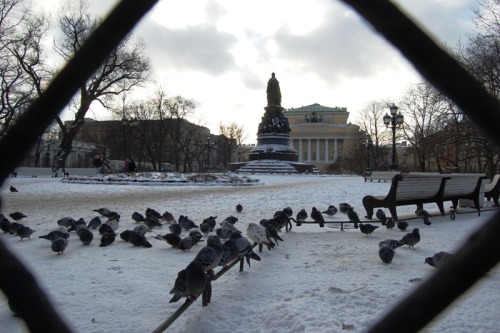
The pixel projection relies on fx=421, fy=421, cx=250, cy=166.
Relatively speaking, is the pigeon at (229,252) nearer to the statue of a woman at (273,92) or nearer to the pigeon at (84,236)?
the pigeon at (84,236)

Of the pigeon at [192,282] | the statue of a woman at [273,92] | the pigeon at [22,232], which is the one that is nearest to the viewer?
the pigeon at [192,282]

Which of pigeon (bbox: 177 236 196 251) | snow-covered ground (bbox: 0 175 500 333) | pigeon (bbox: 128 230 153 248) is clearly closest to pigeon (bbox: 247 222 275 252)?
snow-covered ground (bbox: 0 175 500 333)

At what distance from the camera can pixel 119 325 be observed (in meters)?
2.92

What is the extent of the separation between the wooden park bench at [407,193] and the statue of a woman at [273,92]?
3424 centimetres

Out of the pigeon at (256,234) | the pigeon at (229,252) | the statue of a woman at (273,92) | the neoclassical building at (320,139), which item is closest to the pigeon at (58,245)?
the pigeon at (256,234)

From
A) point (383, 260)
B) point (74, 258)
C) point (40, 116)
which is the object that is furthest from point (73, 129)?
point (40, 116)

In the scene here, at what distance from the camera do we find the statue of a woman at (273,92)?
4262 cm

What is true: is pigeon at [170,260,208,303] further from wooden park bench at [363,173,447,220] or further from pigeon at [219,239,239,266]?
wooden park bench at [363,173,447,220]

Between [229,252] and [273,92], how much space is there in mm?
40049

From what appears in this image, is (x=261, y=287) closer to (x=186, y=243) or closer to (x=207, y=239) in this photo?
(x=207, y=239)

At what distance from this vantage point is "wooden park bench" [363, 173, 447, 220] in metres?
8.20

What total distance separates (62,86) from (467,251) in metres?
0.73

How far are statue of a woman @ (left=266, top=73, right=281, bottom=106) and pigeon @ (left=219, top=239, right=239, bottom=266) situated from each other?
39.6 meters

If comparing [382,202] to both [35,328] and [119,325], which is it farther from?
[35,328]
